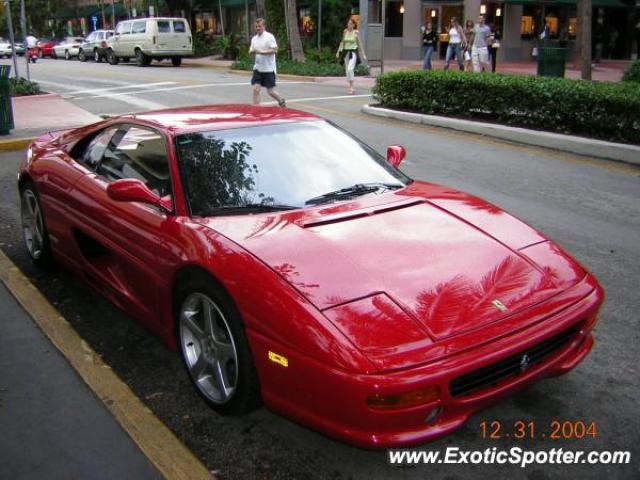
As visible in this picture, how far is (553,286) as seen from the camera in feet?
10.7

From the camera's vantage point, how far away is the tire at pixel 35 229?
530 centimetres

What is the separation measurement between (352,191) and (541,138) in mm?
7686

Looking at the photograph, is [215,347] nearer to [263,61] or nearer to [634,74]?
[263,61]

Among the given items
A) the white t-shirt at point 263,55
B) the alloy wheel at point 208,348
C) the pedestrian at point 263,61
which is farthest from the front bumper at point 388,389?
the white t-shirt at point 263,55

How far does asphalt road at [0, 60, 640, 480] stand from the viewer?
3016 millimetres

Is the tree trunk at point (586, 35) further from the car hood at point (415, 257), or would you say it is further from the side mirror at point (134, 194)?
the side mirror at point (134, 194)

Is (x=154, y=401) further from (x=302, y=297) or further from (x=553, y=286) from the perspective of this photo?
Answer: (x=553, y=286)

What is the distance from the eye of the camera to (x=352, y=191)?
4012 millimetres

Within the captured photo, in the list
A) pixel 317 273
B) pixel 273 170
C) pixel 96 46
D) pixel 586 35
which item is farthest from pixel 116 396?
pixel 96 46

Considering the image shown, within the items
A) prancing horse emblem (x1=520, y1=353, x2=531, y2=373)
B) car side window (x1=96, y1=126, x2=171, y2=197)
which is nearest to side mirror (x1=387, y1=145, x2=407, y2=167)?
car side window (x1=96, y1=126, x2=171, y2=197)

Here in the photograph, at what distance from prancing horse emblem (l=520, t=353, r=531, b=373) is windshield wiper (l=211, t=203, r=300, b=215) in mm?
1455

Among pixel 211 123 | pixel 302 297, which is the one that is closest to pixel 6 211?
pixel 211 123

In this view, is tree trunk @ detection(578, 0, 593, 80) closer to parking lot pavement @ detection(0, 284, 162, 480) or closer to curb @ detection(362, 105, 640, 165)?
curb @ detection(362, 105, 640, 165)

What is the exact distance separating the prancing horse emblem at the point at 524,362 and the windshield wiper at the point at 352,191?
143cm
